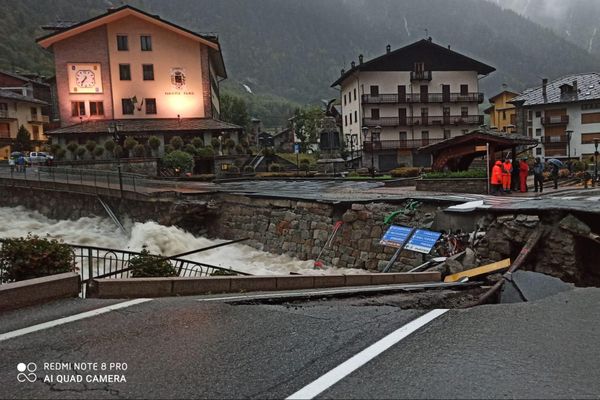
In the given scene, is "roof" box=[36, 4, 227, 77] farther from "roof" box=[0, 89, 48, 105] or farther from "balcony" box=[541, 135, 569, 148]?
"balcony" box=[541, 135, 569, 148]

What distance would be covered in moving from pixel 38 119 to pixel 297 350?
247 ft

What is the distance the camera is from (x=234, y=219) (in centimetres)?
2312

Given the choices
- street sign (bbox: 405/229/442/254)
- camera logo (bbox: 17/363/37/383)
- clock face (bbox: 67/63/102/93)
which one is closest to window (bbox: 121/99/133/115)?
clock face (bbox: 67/63/102/93)

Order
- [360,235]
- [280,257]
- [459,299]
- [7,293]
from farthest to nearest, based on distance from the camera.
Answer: [280,257] < [360,235] < [459,299] < [7,293]

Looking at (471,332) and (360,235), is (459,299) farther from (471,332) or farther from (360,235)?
(360,235)

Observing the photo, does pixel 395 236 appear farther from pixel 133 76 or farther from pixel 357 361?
pixel 133 76

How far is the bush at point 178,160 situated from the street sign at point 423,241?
2887 centimetres

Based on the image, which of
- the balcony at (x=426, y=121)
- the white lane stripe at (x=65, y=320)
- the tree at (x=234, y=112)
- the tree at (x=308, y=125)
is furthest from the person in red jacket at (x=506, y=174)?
the tree at (x=234, y=112)

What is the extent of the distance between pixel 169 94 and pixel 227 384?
161ft

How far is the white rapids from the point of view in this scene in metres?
18.4

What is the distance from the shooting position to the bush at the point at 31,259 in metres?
7.88

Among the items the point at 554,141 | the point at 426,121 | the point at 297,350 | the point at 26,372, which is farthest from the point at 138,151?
the point at 554,141

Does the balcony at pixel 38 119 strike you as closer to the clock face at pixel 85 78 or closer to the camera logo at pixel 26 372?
the clock face at pixel 85 78

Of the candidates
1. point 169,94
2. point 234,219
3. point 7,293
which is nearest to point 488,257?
point 7,293
